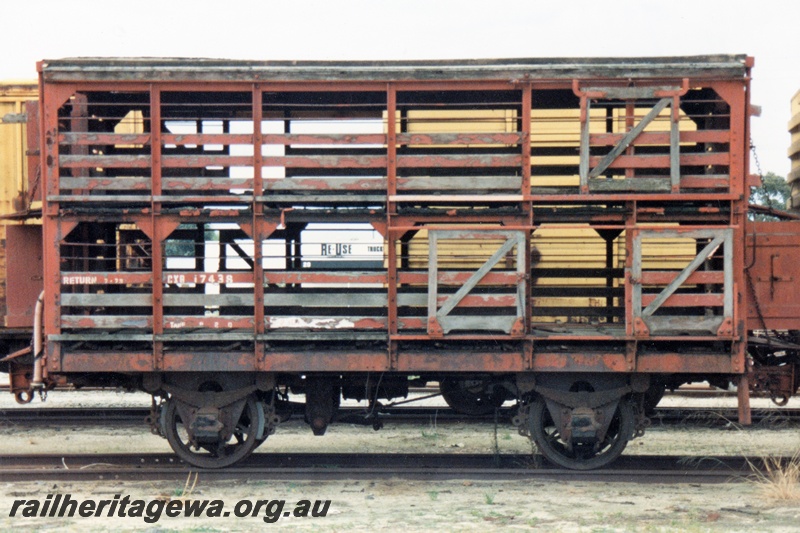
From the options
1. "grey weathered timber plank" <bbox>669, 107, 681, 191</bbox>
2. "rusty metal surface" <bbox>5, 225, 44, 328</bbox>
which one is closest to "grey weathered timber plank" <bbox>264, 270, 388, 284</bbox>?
"rusty metal surface" <bbox>5, 225, 44, 328</bbox>

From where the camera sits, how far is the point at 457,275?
855 centimetres

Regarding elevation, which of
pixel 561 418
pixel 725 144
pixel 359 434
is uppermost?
pixel 725 144

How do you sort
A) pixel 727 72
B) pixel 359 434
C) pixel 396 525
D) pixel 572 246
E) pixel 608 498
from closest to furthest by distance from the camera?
pixel 396 525, pixel 608 498, pixel 727 72, pixel 359 434, pixel 572 246

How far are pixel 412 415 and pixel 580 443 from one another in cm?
391

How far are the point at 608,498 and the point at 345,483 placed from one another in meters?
2.55

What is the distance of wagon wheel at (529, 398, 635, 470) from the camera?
8922mm

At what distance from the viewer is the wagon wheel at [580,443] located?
8922 mm

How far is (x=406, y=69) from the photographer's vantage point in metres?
8.61

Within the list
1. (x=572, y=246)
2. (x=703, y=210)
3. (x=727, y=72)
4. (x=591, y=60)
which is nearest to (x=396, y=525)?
(x=703, y=210)

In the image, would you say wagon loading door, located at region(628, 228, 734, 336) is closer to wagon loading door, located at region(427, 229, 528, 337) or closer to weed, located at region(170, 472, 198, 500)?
wagon loading door, located at region(427, 229, 528, 337)

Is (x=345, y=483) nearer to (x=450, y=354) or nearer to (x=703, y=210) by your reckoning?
(x=450, y=354)

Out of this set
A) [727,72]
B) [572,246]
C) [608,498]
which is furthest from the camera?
[572,246]

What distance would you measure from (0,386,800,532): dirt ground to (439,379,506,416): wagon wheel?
2.06 feet

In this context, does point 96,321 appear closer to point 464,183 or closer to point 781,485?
point 464,183
